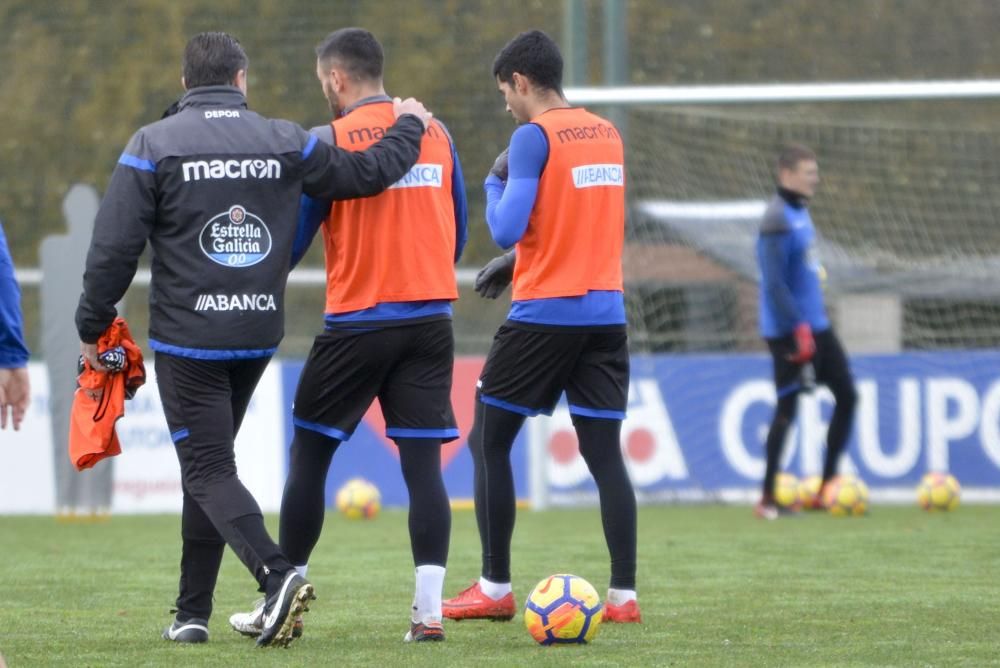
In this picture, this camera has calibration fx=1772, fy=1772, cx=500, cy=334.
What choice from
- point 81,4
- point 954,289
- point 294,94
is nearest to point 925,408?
point 954,289

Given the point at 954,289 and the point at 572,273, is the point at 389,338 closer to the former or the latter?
the point at 572,273

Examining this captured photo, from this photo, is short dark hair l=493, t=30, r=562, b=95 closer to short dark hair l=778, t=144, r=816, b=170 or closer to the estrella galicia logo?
the estrella galicia logo

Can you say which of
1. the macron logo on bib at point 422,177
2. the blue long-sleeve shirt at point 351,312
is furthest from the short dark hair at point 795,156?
the macron logo on bib at point 422,177

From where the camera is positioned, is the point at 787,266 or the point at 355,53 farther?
the point at 787,266

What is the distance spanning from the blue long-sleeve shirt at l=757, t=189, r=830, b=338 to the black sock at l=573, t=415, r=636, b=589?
184 inches

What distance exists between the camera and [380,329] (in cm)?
588

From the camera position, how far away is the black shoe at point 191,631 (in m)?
5.80

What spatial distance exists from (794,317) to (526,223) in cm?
497

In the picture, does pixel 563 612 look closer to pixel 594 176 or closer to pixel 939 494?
pixel 594 176

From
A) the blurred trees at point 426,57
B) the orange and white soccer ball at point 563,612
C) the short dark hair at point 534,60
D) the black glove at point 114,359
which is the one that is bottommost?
the orange and white soccer ball at point 563,612

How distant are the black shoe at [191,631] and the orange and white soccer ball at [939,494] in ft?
22.1

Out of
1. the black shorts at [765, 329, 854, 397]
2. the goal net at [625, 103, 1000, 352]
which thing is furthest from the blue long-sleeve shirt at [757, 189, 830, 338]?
the goal net at [625, 103, 1000, 352]

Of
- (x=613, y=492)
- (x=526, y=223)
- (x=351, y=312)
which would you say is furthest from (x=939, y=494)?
(x=351, y=312)

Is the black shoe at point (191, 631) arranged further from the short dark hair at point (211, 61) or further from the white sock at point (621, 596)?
the short dark hair at point (211, 61)
